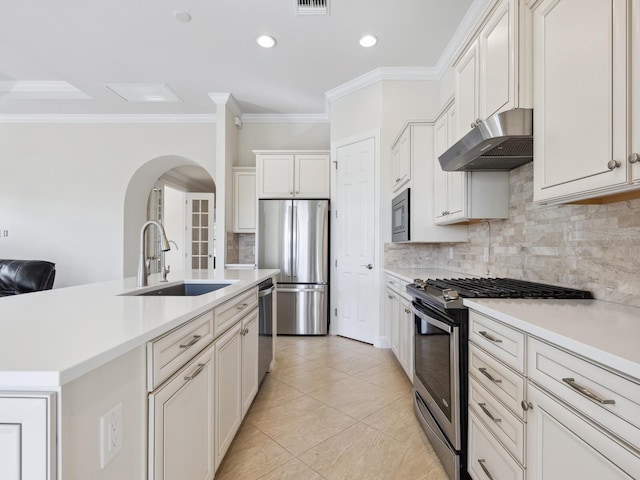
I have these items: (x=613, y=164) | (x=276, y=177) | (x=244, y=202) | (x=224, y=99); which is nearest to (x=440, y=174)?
(x=613, y=164)

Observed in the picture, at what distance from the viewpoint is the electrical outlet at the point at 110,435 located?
2.46 ft

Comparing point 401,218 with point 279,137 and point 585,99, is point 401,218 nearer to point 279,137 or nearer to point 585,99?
point 585,99

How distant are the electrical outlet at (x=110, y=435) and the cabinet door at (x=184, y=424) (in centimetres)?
13

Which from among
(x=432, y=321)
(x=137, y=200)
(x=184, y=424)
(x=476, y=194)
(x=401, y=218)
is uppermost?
Answer: (x=137, y=200)

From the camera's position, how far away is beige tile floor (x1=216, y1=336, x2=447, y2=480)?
1.62 meters

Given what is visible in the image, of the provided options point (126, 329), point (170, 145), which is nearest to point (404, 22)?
point (126, 329)

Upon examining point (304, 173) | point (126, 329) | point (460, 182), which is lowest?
point (126, 329)

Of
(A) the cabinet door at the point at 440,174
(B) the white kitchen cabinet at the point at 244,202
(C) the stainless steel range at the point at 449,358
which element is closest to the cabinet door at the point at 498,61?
(A) the cabinet door at the point at 440,174

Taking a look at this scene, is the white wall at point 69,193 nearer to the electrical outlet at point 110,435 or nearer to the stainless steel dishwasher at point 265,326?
the stainless steel dishwasher at point 265,326

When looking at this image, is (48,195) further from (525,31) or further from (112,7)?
(525,31)

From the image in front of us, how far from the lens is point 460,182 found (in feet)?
7.54

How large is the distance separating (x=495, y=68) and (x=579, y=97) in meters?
0.61

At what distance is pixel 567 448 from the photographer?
882 mm

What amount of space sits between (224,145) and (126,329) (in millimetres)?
3897
